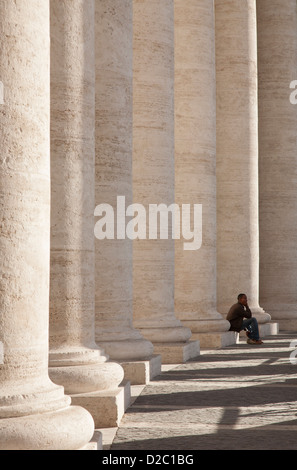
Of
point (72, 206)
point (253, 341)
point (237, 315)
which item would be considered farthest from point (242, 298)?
point (72, 206)

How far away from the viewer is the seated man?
462ft

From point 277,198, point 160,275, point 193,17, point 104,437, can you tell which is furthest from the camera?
point 277,198

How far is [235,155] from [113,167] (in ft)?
241

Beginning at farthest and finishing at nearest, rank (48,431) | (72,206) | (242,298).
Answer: (242,298)
(72,206)
(48,431)

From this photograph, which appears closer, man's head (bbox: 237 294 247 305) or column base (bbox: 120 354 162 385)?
column base (bbox: 120 354 162 385)

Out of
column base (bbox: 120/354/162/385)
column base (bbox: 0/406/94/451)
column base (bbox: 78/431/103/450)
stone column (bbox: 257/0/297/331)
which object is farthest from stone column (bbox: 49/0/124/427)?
stone column (bbox: 257/0/297/331)

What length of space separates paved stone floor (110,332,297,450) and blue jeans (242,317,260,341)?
2912 centimetres

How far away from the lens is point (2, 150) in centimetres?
4278

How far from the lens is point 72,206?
206 feet

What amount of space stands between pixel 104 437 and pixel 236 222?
9436 centimetres

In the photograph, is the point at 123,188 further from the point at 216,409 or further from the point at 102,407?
the point at 102,407

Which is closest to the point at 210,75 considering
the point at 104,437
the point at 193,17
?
the point at 193,17

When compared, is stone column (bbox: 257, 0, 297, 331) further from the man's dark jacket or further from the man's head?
the man's head

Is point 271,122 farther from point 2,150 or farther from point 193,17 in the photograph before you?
point 2,150
